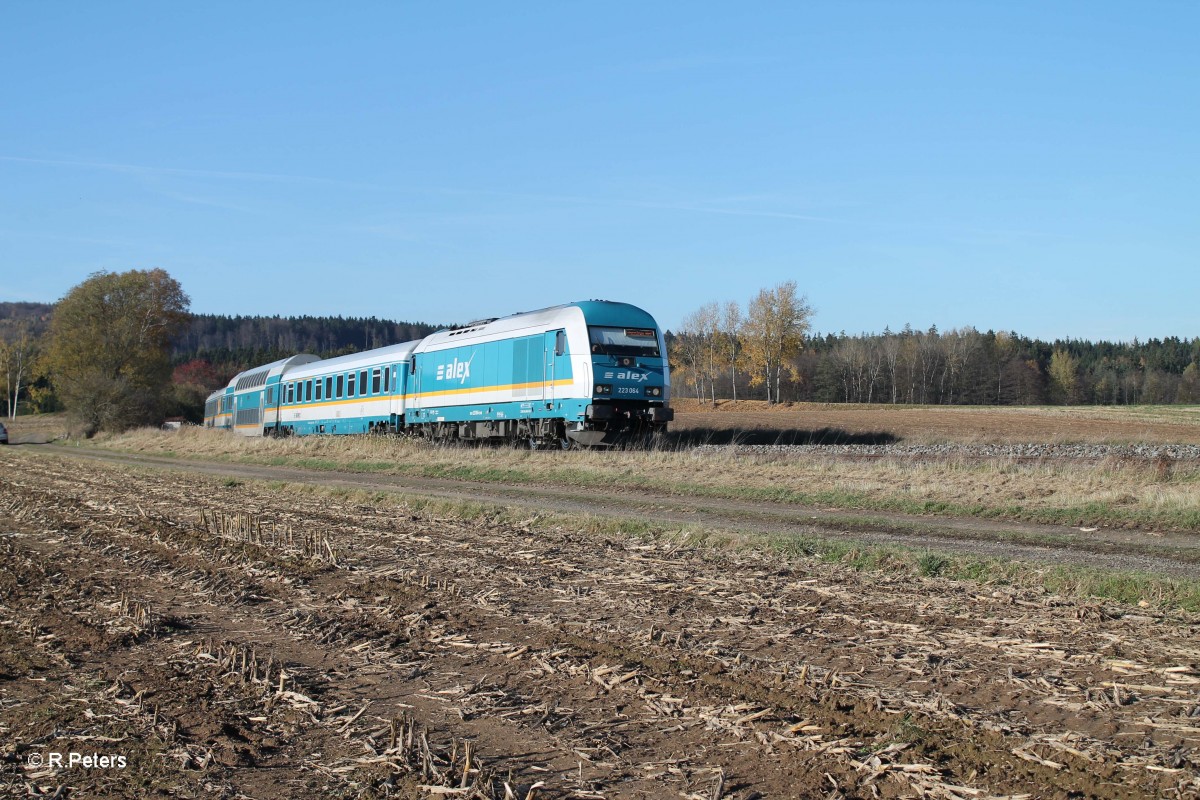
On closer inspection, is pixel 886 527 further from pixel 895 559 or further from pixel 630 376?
pixel 630 376

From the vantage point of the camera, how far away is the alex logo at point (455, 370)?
29.3 meters

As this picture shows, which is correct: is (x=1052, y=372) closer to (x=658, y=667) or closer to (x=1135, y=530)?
(x=1135, y=530)

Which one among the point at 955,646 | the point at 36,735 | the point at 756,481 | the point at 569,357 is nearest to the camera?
the point at 36,735

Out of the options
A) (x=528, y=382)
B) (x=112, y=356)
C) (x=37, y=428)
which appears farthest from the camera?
(x=37, y=428)

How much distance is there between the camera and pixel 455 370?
30.0 metres

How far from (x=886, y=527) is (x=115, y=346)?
6276cm

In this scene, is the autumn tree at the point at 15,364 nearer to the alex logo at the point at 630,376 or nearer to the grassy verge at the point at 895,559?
the alex logo at the point at 630,376

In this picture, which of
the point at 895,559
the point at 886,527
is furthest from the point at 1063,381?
the point at 895,559

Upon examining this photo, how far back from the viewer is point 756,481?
62.9ft

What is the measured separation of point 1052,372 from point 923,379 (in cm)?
2460

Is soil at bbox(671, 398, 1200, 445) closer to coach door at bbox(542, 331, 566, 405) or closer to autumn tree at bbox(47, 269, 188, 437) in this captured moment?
coach door at bbox(542, 331, 566, 405)

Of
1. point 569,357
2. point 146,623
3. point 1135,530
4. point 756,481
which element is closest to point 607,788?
point 146,623

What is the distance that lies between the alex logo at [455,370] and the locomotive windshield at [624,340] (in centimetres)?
604

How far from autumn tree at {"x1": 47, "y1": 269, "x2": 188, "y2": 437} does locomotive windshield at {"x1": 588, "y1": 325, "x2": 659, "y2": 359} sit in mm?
43797
